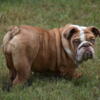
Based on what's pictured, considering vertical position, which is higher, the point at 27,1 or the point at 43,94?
the point at 27,1

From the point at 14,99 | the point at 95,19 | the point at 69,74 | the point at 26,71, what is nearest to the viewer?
the point at 14,99

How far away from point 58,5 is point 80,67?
13.4 feet

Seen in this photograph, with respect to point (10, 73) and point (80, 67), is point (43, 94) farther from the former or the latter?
point (80, 67)

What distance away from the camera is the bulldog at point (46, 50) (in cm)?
596

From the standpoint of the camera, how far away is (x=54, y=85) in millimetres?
6074

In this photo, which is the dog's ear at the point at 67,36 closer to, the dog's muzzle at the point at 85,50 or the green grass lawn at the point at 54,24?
the dog's muzzle at the point at 85,50

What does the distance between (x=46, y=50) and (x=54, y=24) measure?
327cm

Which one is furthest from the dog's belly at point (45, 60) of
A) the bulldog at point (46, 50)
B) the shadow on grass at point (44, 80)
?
the shadow on grass at point (44, 80)

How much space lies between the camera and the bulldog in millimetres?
5965

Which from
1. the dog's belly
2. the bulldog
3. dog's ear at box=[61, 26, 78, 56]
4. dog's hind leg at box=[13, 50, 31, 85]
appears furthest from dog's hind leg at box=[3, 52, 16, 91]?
dog's ear at box=[61, 26, 78, 56]

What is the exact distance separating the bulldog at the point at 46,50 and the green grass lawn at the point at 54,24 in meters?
0.19

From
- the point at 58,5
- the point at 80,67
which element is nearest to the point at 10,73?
the point at 80,67

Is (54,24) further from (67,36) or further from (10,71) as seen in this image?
(10,71)

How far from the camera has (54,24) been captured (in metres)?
9.52
